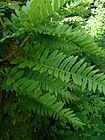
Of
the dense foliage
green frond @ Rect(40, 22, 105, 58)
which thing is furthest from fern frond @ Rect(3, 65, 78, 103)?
green frond @ Rect(40, 22, 105, 58)

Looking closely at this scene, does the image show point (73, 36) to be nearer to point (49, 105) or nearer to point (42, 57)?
point (42, 57)

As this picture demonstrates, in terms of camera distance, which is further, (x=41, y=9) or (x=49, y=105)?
(x=49, y=105)

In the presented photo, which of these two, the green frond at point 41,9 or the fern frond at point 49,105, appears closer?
the green frond at point 41,9

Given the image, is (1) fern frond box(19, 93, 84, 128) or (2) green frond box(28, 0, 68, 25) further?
(1) fern frond box(19, 93, 84, 128)

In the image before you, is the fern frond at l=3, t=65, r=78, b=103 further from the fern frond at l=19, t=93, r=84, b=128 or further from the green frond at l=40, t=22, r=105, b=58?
the green frond at l=40, t=22, r=105, b=58

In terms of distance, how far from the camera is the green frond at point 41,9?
1.11 m

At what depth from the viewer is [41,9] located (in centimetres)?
111

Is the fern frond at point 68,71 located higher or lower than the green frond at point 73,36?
lower

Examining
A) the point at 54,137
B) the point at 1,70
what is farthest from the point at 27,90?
the point at 54,137

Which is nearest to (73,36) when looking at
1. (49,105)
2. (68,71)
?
(68,71)

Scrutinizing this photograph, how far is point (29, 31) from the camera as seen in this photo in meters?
1.17

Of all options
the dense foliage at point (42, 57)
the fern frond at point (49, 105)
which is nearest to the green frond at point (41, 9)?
the dense foliage at point (42, 57)

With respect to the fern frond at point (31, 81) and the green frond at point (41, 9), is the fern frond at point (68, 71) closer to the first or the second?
the fern frond at point (31, 81)

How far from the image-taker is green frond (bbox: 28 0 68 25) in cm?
111
